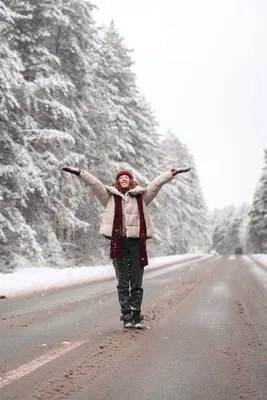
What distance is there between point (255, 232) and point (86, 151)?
38611 mm

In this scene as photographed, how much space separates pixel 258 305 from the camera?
7930 millimetres

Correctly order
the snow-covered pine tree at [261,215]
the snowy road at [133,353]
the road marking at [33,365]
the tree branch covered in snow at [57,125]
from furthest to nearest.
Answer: the snow-covered pine tree at [261,215], the tree branch covered in snow at [57,125], the road marking at [33,365], the snowy road at [133,353]

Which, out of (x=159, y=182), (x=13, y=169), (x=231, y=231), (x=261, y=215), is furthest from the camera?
(x=231, y=231)

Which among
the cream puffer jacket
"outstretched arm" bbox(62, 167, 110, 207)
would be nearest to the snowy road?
the cream puffer jacket

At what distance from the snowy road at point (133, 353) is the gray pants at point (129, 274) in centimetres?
33

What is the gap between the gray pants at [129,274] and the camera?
5.60 meters

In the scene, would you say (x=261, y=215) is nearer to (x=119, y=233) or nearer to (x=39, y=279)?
(x=39, y=279)

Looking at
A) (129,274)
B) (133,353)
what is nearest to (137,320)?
(129,274)

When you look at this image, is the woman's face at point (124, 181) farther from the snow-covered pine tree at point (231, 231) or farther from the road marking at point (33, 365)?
the snow-covered pine tree at point (231, 231)

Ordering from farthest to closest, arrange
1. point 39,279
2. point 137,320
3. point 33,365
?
point 39,279, point 137,320, point 33,365

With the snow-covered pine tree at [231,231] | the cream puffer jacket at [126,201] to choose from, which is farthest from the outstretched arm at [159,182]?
the snow-covered pine tree at [231,231]

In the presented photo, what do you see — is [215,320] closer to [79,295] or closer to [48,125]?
[79,295]

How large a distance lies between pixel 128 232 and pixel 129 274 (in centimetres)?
57

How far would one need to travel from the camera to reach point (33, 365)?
142 inches
